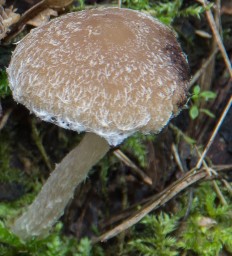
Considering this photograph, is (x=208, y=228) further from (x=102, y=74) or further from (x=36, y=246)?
(x=102, y=74)

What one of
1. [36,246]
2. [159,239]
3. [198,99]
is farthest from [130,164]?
[36,246]

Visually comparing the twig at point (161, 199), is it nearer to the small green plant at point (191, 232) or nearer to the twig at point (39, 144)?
the small green plant at point (191, 232)

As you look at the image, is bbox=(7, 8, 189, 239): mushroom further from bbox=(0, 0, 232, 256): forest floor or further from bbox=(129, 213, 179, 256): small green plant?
bbox=(129, 213, 179, 256): small green plant

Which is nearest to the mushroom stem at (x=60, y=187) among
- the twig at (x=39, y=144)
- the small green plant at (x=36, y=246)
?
the small green plant at (x=36, y=246)

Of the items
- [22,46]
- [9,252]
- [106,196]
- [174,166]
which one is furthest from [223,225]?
[22,46]

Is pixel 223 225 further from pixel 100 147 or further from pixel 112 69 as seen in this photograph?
pixel 112 69

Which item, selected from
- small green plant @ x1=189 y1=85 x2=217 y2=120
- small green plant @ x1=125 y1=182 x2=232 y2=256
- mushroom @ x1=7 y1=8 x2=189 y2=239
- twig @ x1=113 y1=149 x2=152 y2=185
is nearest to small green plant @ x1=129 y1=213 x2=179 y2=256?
small green plant @ x1=125 y1=182 x2=232 y2=256
